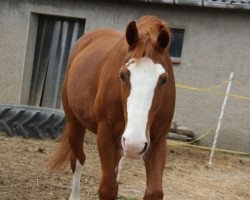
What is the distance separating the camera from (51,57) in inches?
471

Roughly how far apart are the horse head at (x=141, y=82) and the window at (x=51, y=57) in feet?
27.4

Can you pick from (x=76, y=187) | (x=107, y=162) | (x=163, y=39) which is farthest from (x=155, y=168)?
(x=76, y=187)

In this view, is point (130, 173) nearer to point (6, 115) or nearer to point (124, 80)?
point (6, 115)

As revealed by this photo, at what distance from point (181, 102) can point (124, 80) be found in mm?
7691

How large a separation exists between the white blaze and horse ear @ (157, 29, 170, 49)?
0.62ft

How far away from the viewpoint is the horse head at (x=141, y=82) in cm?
322

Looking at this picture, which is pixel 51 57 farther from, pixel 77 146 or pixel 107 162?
pixel 107 162

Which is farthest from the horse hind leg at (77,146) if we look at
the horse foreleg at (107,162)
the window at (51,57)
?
the window at (51,57)

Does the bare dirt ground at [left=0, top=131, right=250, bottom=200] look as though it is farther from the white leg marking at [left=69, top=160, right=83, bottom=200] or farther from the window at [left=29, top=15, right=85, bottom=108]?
the window at [left=29, top=15, right=85, bottom=108]

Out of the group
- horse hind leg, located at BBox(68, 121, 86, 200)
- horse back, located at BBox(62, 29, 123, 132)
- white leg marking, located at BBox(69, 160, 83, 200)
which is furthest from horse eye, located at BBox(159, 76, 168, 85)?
white leg marking, located at BBox(69, 160, 83, 200)

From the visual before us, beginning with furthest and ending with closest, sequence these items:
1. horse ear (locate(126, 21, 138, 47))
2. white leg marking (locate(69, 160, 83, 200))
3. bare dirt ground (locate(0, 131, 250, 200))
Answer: bare dirt ground (locate(0, 131, 250, 200)) < white leg marking (locate(69, 160, 83, 200)) < horse ear (locate(126, 21, 138, 47))

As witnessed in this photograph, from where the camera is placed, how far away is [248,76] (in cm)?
1082

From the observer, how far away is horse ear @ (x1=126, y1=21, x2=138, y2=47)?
11.6 ft

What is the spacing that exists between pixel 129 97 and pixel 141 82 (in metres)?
0.12
